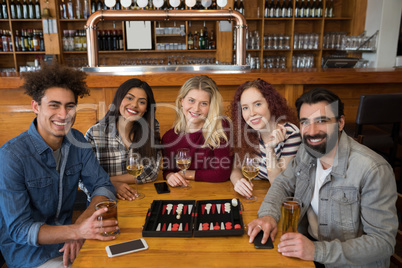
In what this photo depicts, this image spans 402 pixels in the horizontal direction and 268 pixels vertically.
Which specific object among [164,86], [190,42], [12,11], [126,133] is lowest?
[126,133]

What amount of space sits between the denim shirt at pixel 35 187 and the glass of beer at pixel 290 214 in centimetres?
78

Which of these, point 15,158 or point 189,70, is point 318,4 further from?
point 15,158

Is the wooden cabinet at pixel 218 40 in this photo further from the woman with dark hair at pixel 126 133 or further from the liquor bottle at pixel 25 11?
the woman with dark hair at pixel 126 133

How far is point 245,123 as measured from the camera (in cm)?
191

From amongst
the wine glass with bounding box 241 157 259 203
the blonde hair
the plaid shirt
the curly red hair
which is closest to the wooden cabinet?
the blonde hair

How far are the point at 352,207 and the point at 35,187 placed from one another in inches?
50.7

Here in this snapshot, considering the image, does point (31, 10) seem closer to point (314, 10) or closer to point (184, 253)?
point (314, 10)

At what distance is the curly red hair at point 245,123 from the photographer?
6.09ft

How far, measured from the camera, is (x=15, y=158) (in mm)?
1334

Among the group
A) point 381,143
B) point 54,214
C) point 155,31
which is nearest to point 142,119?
point 54,214

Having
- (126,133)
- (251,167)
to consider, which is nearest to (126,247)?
(251,167)

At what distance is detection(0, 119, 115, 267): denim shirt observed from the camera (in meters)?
1.29

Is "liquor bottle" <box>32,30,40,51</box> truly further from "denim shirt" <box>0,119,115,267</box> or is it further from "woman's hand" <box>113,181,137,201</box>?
"woman's hand" <box>113,181,137,201</box>

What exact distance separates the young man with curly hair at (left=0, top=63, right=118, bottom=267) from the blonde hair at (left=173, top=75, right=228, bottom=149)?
0.62m
